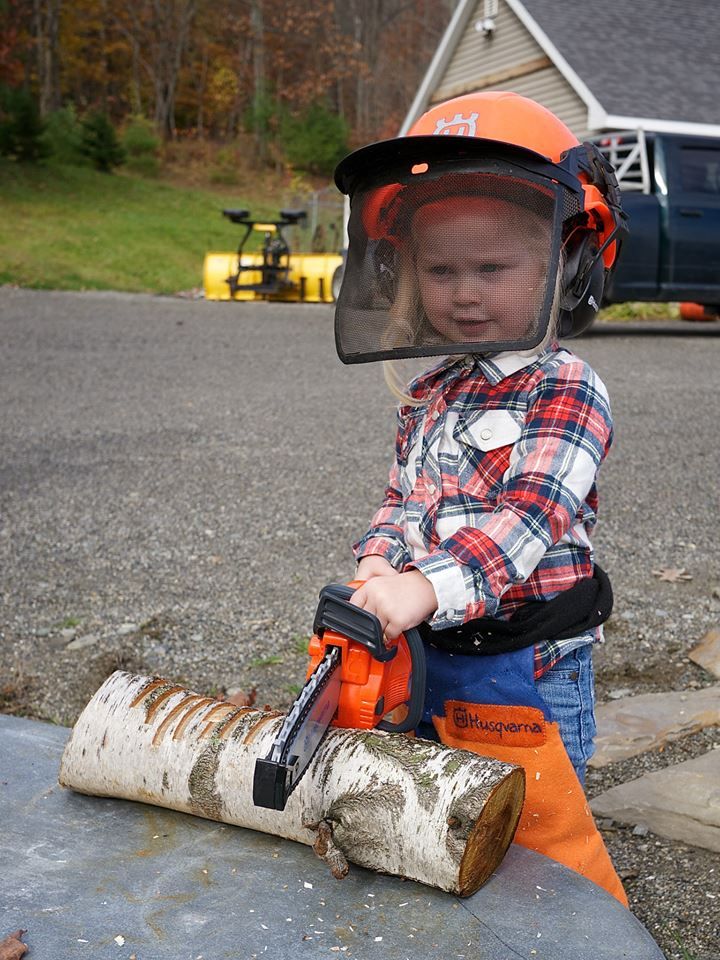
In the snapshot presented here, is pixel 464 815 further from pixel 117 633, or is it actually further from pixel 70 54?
pixel 70 54

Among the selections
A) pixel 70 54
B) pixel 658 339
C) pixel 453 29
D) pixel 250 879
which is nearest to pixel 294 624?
pixel 250 879

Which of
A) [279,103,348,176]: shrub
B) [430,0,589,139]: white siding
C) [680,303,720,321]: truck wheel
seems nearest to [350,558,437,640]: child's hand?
[680,303,720,321]: truck wheel

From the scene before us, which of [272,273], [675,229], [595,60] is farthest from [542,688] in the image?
[595,60]

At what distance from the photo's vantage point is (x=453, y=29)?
61.7 ft

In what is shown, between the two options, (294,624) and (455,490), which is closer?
(455,490)

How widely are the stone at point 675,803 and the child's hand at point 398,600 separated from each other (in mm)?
1066

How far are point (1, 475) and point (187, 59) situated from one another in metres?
32.7

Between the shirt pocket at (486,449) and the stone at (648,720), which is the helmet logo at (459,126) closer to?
the shirt pocket at (486,449)

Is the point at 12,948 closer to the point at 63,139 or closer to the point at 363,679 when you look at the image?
the point at 363,679

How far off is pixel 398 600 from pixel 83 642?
77.0 inches

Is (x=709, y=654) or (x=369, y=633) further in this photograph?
(x=709, y=654)

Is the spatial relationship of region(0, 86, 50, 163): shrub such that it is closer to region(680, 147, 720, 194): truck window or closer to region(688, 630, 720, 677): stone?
region(680, 147, 720, 194): truck window

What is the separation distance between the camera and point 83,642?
3482mm

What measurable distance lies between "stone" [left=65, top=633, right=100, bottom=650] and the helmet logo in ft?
6.87
